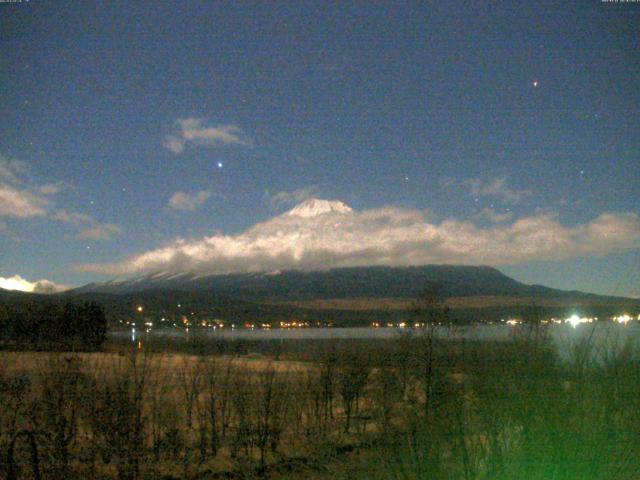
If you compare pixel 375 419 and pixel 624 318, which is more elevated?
pixel 624 318

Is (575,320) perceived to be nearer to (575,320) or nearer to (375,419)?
(575,320)

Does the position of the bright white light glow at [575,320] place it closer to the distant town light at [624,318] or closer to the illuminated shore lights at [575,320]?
the illuminated shore lights at [575,320]

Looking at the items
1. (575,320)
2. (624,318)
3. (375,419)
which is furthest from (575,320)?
(375,419)

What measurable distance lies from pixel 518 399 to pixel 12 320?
2914 cm

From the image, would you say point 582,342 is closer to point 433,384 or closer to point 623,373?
point 623,373

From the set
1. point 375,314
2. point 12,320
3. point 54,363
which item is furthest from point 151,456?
point 375,314

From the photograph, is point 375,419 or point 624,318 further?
point 624,318

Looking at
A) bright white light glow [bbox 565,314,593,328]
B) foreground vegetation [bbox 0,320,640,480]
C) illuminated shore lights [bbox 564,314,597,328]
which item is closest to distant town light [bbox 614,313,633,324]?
illuminated shore lights [bbox 564,314,597,328]

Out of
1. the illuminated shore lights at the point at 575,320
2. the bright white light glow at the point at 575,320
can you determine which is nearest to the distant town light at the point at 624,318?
the illuminated shore lights at the point at 575,320

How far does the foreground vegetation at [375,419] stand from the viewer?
4.92 meters

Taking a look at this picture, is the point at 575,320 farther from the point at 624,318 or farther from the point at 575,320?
the point at 624,318

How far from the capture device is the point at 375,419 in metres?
6.73

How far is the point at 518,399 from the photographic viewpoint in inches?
208

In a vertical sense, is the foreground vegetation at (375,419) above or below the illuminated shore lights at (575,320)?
below
